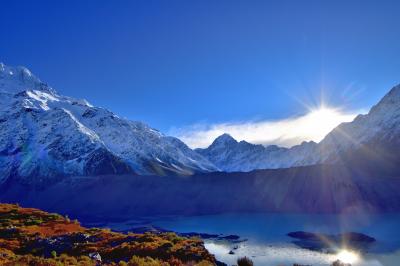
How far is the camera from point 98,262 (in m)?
29.2

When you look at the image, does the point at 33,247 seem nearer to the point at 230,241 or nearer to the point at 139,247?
the point at 139,247

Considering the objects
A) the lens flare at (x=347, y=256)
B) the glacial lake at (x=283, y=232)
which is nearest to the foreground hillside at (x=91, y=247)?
the glacial lake at (x=283, y=232)

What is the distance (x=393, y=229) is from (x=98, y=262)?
10624 cm

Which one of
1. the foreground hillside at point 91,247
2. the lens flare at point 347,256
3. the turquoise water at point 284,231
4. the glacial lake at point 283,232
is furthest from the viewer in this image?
the turquoise water at point 284,231

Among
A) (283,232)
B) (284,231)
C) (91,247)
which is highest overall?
(284,231)

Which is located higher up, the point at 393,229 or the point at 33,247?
the point at 393,229

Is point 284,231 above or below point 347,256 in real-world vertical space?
above

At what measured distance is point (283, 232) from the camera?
121m

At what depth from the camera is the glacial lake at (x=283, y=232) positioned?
266ft

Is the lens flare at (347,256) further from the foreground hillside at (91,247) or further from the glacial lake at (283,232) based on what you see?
the foreground hillside at (91,247)

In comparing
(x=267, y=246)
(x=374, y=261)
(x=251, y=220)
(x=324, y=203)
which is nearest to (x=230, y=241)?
(x=267, y=246)

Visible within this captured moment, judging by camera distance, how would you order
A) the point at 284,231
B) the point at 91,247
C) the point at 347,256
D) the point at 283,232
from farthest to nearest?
1. the point at 284,231
2. the point at 283,232
3. the point at 347,256
4. the point at 91,247

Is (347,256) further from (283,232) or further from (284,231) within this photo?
(284,231)

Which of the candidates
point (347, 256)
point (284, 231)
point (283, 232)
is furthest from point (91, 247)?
point (284, 231)
